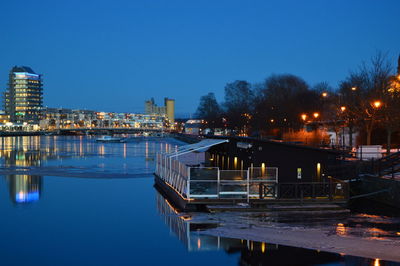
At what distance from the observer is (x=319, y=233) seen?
21703 millimetres

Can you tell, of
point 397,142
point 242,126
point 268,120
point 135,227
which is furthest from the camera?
point 242,126

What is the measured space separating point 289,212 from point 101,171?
30878mm

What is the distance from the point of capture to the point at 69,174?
48875mm

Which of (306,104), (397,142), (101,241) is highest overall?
(306,104)

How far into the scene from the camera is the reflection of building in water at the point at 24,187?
3350 centimetres

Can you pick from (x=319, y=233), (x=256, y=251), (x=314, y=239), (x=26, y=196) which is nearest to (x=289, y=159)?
(x=319, y=233)

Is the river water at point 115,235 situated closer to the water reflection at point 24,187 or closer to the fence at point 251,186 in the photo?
the water reflection at point 24,187

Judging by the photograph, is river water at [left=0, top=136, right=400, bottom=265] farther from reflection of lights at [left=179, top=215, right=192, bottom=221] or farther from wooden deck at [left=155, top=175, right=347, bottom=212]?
wooden deck at [left=155, top=175, right=347, bottom=212]

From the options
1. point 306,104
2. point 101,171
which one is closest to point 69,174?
point 101,171

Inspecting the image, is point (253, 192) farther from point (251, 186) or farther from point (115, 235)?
point (115, 235)

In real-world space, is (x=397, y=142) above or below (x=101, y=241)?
above

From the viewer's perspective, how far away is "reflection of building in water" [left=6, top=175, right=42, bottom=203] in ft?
110

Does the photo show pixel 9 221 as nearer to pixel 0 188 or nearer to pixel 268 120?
pixel 0 188

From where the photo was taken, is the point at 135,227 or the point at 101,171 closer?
the point at 135,227
